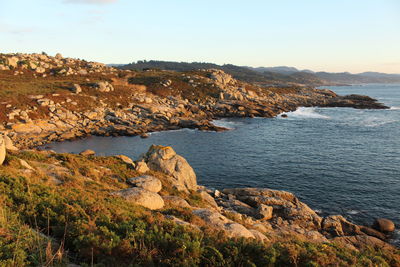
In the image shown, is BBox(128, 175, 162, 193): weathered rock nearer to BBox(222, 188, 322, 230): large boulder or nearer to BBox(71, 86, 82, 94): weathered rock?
BBox(222, 188, 322, 230): large boulder

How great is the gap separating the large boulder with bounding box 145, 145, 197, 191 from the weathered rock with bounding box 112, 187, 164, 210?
8427 mm

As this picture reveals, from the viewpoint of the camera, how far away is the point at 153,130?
2707 inches

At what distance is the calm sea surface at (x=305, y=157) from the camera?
1282 inches

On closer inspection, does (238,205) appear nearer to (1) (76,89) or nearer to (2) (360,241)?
(2) (360,241)

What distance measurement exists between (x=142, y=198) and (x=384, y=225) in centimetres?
2454

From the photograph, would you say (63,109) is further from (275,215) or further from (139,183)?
(275,215)

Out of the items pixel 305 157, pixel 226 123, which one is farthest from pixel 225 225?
pixel 226 123

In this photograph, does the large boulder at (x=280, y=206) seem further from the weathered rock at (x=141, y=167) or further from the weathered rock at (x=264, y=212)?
the weathered rock at (x=141, y=167)

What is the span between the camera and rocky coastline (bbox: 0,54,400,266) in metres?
19.0

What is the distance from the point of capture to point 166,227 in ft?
37.0

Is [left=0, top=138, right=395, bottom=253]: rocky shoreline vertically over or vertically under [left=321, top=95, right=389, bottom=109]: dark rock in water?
under

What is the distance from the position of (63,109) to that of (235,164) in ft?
163

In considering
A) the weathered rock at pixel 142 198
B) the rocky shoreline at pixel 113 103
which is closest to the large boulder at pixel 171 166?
the weathered rock at pixel 142 198

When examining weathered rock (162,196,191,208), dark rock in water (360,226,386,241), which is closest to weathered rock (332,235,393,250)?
dark rock in water (360,226,386,241)
